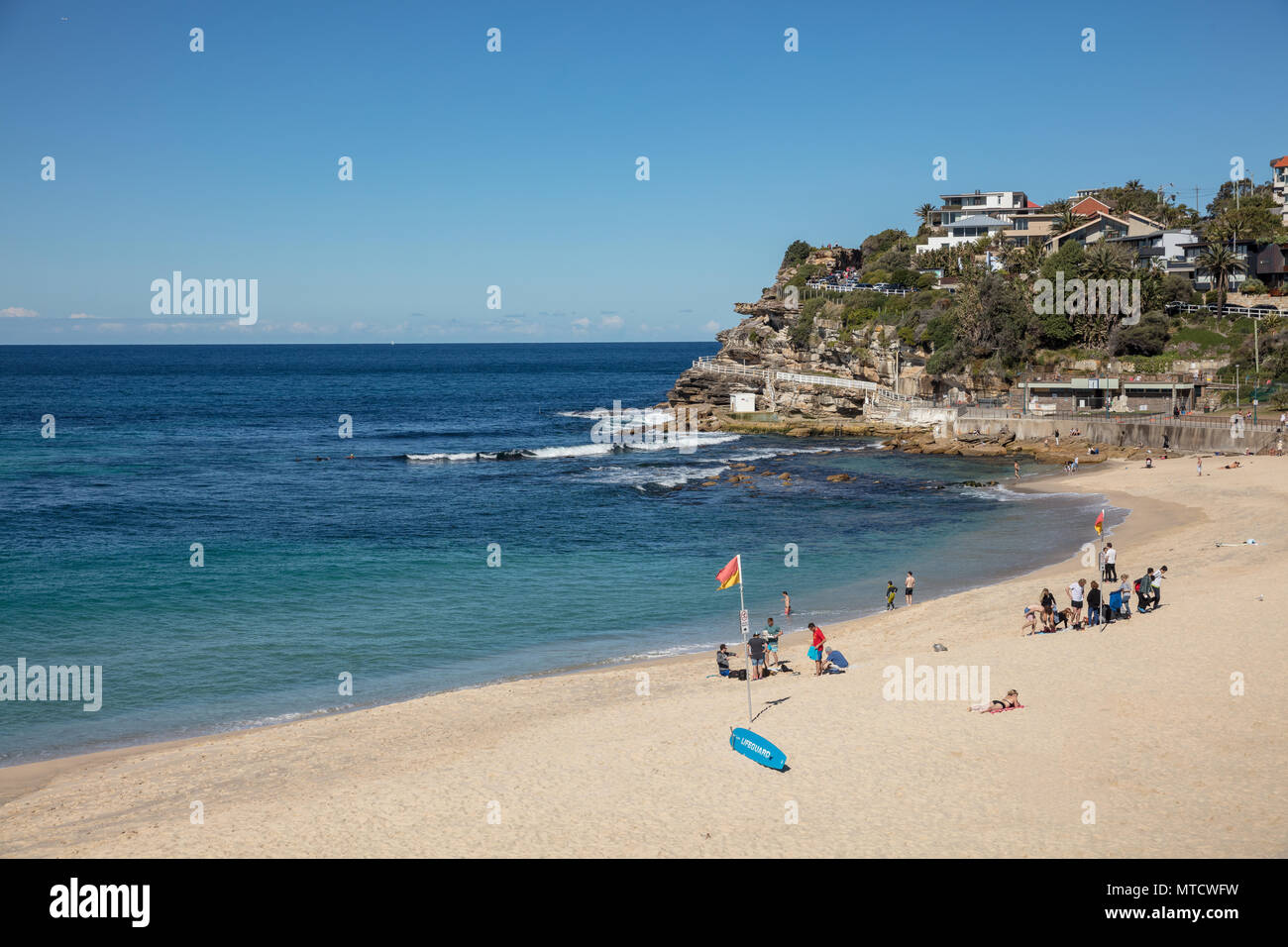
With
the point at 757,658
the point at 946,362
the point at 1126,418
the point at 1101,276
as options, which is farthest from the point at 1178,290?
the point at 757,658

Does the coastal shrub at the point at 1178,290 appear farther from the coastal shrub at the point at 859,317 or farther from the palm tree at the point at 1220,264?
the coastal shrub at the point at 859,317

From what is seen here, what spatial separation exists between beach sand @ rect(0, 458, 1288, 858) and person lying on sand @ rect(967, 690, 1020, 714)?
0.24 metres

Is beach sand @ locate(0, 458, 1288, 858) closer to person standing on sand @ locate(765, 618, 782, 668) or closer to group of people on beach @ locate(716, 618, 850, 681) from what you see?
group of people on beach @ locate(716, 618, 850, 681)

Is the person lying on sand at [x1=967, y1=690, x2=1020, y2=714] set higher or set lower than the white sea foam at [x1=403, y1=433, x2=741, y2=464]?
lower

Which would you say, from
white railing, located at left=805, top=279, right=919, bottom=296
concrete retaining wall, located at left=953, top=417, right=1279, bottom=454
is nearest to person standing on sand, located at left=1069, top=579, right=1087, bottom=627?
concrete retaining wall, located at left=953, top=417, right=1279, bottom=454

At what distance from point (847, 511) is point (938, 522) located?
14.8 feet

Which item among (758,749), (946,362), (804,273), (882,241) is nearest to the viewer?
(758,749)

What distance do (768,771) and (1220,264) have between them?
72.0 metres

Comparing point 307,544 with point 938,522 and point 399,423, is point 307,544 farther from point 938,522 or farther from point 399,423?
point 399,423

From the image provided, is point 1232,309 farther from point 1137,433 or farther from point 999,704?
point 999,704

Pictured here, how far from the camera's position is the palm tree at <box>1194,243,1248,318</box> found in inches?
2704

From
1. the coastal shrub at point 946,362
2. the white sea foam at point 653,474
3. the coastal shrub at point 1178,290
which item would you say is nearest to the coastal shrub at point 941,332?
the coastal shrub at point 946,362

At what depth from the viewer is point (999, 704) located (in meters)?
16.8

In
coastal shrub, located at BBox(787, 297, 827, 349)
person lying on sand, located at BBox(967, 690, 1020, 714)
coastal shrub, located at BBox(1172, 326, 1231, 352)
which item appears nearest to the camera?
person lying on sand, located at BBox(967, 690, 1020, 714)
